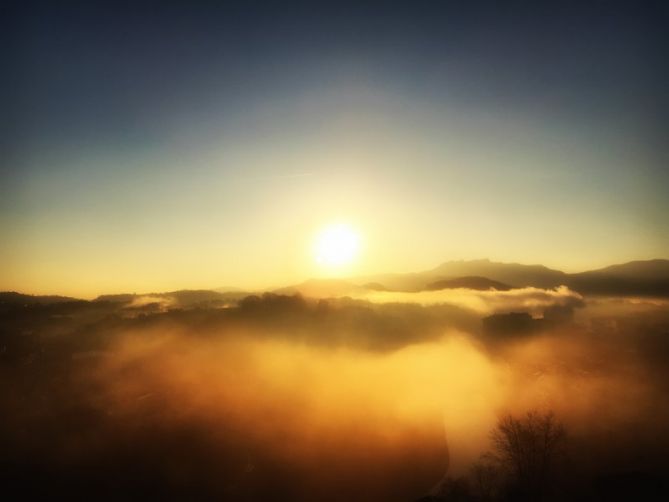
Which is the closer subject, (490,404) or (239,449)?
(239,449)

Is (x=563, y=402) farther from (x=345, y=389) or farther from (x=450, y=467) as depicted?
(x=345, y=389)

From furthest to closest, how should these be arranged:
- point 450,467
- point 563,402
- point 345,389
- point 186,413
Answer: point 345,389 → point 563,402 → point 186,413 → point 450,467

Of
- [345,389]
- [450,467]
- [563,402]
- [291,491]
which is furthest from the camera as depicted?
[345,389]

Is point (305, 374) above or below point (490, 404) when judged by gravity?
above

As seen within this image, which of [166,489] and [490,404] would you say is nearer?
[166,489]

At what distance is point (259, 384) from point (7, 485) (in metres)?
94.0

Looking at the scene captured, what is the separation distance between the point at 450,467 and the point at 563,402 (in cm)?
7388

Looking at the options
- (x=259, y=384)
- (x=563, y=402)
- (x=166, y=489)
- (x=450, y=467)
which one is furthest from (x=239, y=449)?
(x=563, y=402)

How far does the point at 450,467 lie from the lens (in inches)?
4348

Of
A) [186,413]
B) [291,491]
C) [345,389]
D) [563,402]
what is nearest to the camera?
[291,491]

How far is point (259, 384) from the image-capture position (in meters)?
171

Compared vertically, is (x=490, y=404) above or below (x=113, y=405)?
below

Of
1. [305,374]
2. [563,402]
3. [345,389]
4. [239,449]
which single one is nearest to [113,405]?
[239,449]

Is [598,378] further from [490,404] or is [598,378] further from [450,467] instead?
[450,467]
